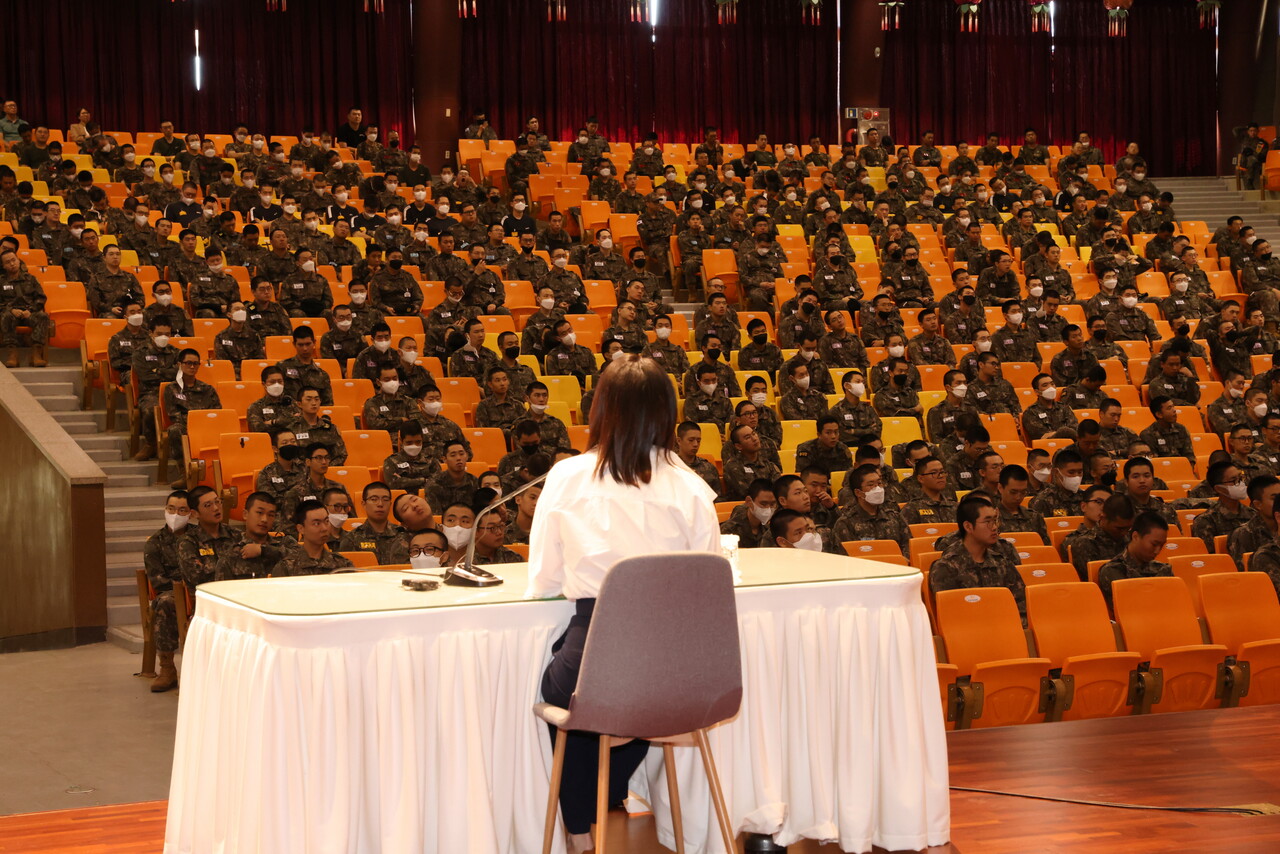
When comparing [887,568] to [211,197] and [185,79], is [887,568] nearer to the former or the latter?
[211,197]

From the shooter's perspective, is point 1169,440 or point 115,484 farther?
point 1169,440

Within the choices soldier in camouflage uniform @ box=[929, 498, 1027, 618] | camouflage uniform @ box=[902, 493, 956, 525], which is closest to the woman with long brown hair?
soldier in camouflage uniform @ box=[929, 498, 1027, 618]

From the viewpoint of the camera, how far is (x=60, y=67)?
1825cm

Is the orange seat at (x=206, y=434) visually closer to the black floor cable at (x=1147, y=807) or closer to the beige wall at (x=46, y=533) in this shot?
the beige wall at (x=46, y=533)

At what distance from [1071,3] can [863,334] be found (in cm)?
1281

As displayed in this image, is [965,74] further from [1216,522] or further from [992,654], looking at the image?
[992,654]

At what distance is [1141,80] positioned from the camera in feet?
74.1

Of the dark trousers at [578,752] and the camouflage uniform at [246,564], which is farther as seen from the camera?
the camouflage uniform at [246,564]

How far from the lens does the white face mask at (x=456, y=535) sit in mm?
7277

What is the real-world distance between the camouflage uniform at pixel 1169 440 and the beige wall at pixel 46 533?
7.74 metres

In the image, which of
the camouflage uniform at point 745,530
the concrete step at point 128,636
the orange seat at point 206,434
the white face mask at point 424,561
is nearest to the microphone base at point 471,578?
the white face mask at point 424,561

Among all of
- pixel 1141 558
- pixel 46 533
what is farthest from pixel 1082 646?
pixel 46 533

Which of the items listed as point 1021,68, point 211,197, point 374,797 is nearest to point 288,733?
point 374,797

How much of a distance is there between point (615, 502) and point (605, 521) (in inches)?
2.0
